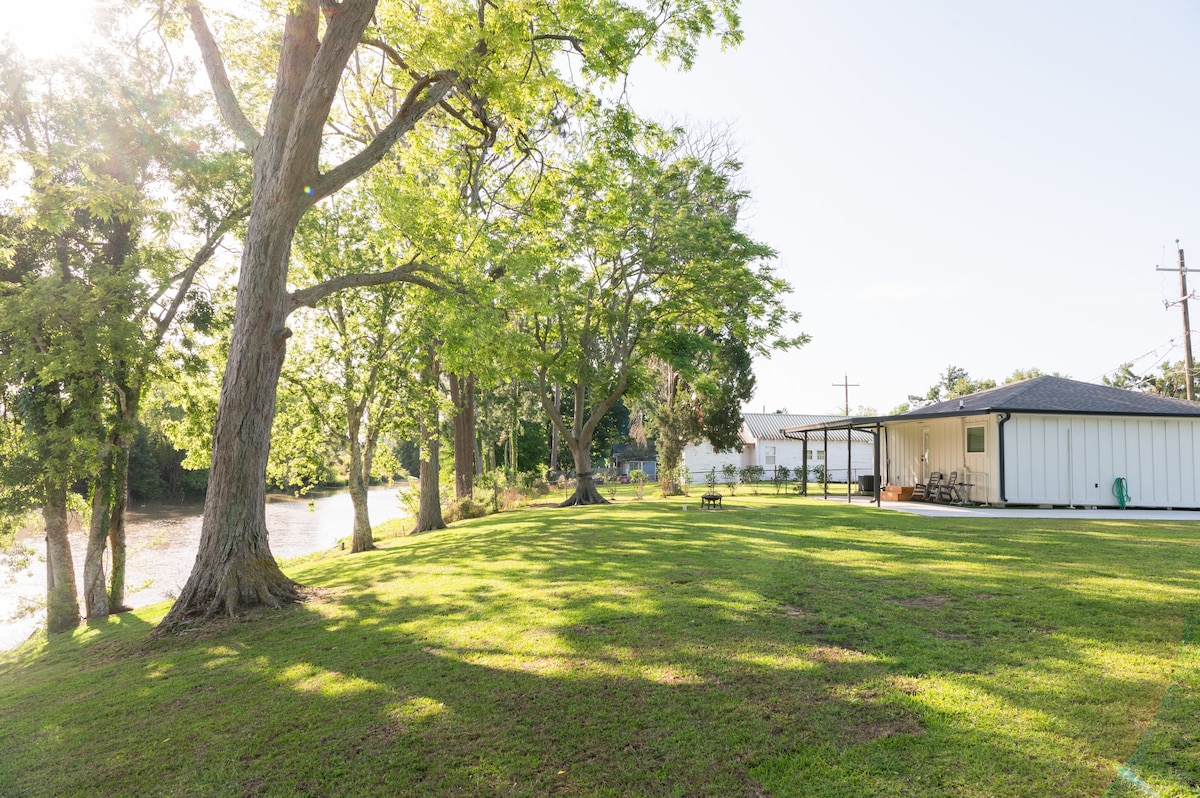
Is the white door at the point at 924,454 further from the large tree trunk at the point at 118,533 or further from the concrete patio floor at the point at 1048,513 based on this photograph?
the large tree trunk at the point at 118,533

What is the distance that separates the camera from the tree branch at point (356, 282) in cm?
964

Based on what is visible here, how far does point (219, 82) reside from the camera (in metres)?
9.59

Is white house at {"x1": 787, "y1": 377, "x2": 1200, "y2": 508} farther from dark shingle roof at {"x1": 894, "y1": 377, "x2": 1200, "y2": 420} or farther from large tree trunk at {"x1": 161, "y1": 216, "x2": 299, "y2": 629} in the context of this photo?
large tree trunk at {"x1": 161, "y1": 216, "x2": 299, "y2": 629}

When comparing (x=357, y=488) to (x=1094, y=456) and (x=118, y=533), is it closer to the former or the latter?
(x=118, y=533)

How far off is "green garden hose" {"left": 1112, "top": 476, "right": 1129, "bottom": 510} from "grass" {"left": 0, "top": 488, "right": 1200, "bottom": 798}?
10.6m

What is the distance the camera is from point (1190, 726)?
140 inches

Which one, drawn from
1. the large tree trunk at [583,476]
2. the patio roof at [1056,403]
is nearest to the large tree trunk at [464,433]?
the large tree trunk at [583,476]

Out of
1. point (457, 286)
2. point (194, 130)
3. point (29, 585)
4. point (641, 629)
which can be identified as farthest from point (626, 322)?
point (29, 585)

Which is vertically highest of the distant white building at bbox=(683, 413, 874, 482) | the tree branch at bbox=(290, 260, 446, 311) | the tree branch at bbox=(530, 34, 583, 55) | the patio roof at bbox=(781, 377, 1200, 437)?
the tree branch at bbox=(530, 34, 583, 55)

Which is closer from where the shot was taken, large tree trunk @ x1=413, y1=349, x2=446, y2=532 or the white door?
large tree trunk @ x1=413, y1=349, x2=446, y2=532

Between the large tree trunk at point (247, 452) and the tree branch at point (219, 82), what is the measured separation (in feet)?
5.61

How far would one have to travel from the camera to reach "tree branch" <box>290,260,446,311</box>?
380 inches

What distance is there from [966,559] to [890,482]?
16.7 m

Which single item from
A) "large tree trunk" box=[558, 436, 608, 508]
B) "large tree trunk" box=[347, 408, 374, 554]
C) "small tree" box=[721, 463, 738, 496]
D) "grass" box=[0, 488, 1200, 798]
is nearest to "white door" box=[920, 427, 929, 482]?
"small tree" box=[721, 463, 738, 496]
